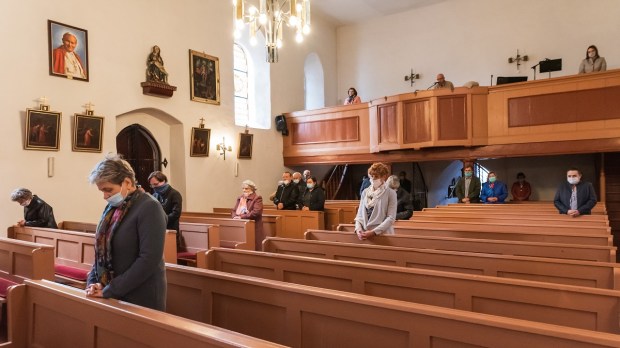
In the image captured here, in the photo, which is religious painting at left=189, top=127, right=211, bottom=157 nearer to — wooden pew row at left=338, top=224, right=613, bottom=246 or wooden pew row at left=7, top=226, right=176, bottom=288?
wooden pew row at left=7, top=226, right=176, bottom=288

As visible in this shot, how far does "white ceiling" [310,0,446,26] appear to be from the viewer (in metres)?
12.8

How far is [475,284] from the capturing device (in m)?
2.54

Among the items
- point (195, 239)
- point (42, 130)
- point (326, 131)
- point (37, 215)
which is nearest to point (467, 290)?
point (195, 239)

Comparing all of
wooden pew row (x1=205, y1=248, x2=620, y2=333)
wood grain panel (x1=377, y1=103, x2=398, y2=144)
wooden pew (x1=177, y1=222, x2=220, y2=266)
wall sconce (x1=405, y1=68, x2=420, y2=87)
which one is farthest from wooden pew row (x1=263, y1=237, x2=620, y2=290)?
wall sconce (x1=405, y1=68, x2=420, y2=87)

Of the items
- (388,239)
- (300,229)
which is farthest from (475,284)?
(300,229)

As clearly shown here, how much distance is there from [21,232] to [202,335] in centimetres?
568

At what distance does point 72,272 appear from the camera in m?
4.74

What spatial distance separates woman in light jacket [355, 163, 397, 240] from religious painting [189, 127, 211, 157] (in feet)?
20.5

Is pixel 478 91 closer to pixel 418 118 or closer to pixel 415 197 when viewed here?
pixel 418 118

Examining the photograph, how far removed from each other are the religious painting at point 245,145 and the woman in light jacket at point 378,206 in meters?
7.03

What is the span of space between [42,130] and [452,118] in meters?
7.73

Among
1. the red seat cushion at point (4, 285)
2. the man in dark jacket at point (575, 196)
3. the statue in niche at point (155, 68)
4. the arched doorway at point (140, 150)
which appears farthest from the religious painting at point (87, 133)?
the man in dark jacket at point (575, 196)

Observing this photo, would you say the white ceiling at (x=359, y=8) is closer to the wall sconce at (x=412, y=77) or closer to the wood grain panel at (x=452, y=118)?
the wall sconce at (x=412, y=77)

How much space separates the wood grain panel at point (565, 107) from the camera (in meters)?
8.63
